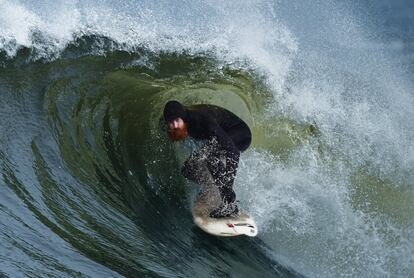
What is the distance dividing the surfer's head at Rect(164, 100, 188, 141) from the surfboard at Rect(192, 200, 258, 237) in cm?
66

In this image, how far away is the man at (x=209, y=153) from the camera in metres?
6.36

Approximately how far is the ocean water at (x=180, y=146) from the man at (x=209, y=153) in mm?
318

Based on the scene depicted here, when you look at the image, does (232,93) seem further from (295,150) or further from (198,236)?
(198,236)

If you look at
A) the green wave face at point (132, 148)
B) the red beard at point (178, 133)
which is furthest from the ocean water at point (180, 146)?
the red beard at point (178, 133)

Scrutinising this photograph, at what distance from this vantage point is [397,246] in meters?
8.00

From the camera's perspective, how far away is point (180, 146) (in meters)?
7.35

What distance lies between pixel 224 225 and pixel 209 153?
57 cm

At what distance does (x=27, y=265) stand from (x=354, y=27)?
9.01 m

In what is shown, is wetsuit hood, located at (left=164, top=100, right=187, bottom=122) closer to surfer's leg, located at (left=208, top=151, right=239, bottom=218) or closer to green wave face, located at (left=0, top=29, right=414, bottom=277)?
surfer's leg, located at (left=208, top=151, right=239, bottom=218)

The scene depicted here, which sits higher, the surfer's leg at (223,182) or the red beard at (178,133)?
the red beard at (178,133)

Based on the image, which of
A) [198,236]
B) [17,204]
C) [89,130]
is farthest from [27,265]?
[89,130]

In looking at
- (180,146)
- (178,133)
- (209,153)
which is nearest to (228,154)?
(209,153)

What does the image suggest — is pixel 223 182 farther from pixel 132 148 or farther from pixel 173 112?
pixel 132 148

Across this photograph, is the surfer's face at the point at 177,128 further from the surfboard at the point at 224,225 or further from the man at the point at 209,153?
the surfboard at the point at 224,225
